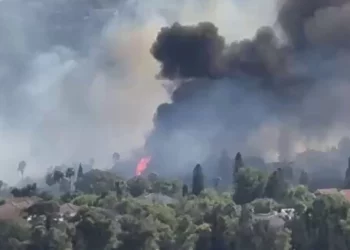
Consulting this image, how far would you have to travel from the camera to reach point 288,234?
3928 cm

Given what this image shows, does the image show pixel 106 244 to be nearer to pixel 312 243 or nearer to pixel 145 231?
pixel 145 231

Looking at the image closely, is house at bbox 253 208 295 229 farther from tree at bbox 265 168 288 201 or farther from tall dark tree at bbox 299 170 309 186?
tall dark tree at bbox 299 170 309 186

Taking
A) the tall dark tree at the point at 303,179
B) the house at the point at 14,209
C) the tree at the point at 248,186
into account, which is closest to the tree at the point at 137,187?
the tree at the point at 248,186

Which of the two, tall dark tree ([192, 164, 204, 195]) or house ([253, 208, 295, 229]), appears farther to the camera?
tall dark tree ([192, 164, 204, 195])

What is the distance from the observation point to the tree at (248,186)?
203ft

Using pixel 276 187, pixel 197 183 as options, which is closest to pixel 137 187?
pixel 197 183

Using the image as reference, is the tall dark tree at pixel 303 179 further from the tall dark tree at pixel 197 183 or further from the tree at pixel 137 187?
the tree at pixel 137 187

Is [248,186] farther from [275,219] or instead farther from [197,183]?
[275,219]

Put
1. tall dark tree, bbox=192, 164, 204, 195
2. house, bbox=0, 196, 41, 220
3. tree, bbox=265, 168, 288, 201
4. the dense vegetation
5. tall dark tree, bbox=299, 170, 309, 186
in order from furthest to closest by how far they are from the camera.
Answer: tall dark tree, bbox=299, 170, 309, 186, tall dark tree, bbox=192, 164, 204, 195, tree, bbox=265, 168, 288, 201, house, bbox=0, 196, 41, 220, the dense vegetation

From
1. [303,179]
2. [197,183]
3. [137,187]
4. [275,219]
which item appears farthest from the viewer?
[303,179]

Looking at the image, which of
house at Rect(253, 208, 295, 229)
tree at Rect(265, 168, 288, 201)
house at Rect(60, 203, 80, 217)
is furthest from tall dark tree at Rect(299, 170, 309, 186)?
house at Rect(60, 203, 80, 217)

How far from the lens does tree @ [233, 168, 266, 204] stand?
61.8m

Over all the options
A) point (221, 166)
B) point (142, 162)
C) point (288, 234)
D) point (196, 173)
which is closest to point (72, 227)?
point (288, 234)

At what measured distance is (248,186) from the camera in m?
63.0
